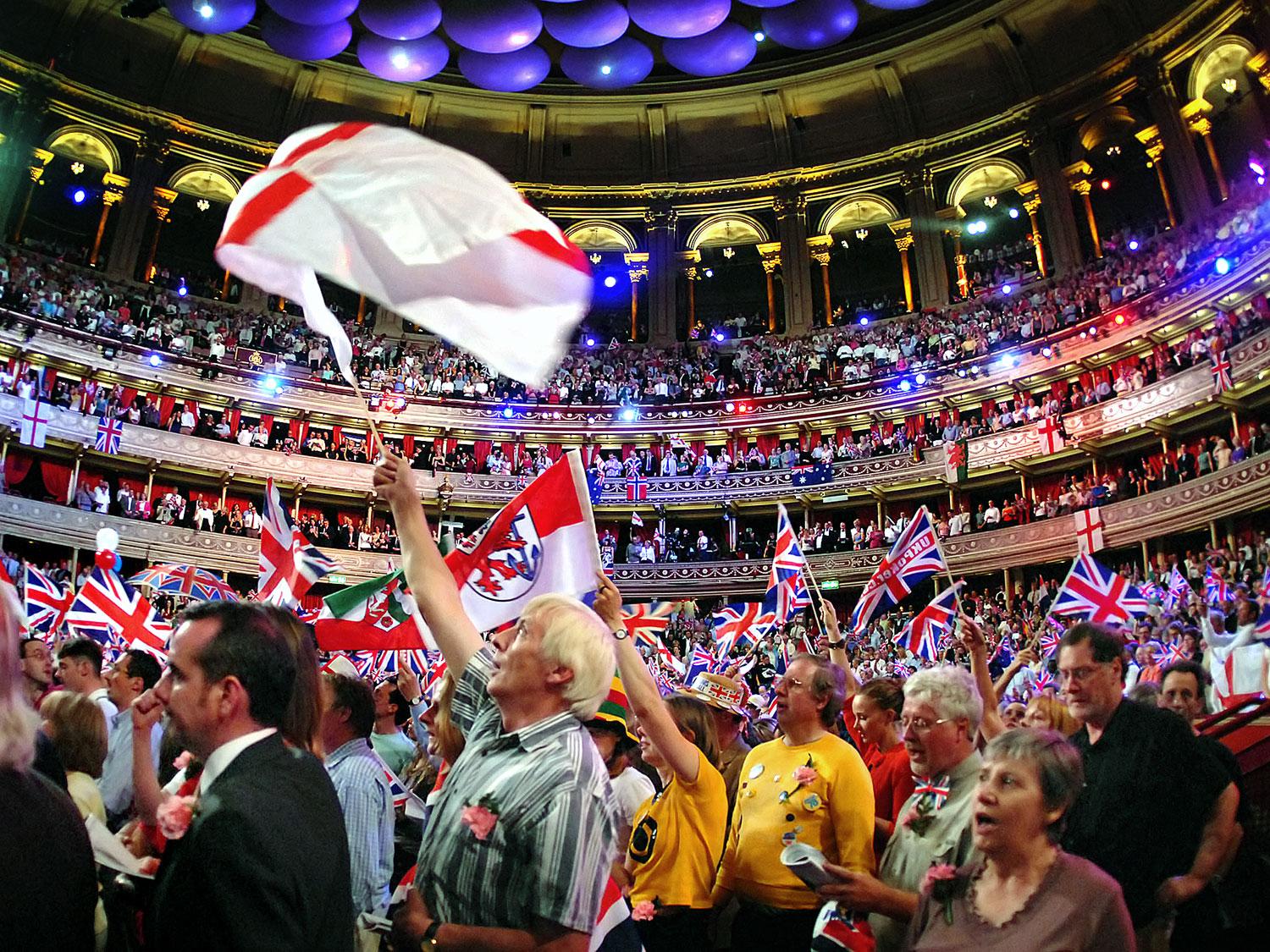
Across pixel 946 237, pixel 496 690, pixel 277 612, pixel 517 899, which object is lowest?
pixel 517 899

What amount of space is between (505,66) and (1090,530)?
1837 cm

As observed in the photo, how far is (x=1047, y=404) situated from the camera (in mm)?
28500

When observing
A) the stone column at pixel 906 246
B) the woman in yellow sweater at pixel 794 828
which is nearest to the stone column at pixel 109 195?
the stone column at pixel 906 246

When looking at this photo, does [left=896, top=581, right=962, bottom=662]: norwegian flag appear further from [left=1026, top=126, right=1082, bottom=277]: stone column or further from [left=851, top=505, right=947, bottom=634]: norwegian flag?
[left=1026, top=126, right=1082, bottom=277]: stone column

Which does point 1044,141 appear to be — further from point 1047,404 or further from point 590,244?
point 590,244

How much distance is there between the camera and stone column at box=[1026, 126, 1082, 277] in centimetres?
3197

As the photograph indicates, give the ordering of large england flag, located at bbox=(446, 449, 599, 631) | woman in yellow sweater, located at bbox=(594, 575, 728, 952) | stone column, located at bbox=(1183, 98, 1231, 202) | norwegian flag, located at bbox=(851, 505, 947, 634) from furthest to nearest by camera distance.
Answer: stone column, located at bbox=(1183, 98, 1231, 202), norwegian flag, located at bbox=(851, 505, 947, 634), large england flag, located at bbox=(446, 449, 599, 631), woman in yellow sweater, located at bbox=(594, 575, 728, 952)

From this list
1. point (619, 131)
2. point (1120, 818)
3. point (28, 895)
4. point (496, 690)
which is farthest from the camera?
point (619, 131)

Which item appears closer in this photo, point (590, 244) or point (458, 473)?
point (458, 473)

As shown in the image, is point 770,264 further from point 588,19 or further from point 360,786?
point 360,786

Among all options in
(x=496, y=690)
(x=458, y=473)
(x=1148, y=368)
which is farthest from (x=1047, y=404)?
(x=496, y=690)

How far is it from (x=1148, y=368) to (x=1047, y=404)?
8.62 ft

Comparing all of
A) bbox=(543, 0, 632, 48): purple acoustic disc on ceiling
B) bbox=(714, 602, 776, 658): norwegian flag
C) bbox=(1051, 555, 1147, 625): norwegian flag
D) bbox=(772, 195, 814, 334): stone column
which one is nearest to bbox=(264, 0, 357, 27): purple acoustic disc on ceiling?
bbox=(543, 0, 632, 48): purple acoustic disc on ceiling

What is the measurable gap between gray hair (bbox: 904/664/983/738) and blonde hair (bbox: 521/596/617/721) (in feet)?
4.68
